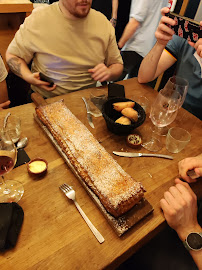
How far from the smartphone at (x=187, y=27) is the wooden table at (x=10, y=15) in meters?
1.76

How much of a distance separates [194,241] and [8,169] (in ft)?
2.69

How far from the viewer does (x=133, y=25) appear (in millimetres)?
2422

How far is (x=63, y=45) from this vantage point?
157cm

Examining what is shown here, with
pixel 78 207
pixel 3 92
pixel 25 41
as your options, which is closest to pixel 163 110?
pixel 78 207

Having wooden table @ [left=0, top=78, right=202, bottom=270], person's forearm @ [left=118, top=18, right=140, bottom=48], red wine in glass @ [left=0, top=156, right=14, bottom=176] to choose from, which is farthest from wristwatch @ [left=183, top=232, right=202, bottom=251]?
person's forearm @ [left=118, top=18, right=140, bottom=48]

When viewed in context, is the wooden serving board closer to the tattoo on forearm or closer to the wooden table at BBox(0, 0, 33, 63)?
A: the tattoo on forearm

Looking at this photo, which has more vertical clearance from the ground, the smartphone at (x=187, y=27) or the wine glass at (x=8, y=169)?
the smartphone at (x=187, y=27)

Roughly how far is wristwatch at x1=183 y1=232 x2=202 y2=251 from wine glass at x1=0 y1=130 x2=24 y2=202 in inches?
28.1

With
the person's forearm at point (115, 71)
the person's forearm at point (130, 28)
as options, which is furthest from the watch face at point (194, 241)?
the person's forearm at point (130, 28)

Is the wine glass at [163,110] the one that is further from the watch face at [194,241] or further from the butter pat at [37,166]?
the butter pat at [37,166]

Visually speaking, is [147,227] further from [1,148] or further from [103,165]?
[1,148]

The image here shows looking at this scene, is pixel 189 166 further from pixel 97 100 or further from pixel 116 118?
pixel 97 100

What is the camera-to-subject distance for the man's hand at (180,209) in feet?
2.69

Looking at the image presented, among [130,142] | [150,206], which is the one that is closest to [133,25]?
[130,142]
